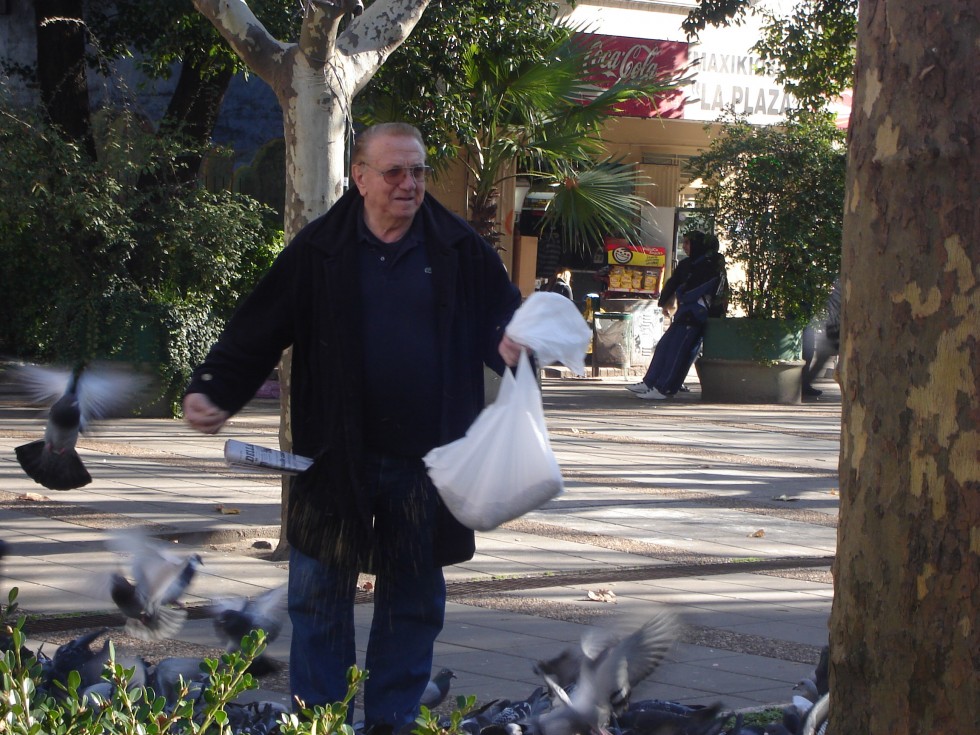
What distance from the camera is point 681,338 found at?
15320 mm

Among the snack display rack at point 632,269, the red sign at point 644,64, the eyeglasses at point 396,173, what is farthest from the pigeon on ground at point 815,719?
the snack display rack at point 632,269

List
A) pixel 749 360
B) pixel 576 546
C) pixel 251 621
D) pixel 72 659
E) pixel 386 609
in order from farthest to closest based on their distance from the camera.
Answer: pixel 749 360 → pixel 576 546 → pixel 251 621 → pixel 72 659 → pixel 386 609

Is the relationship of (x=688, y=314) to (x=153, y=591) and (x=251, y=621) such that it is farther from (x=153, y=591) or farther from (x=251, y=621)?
(x=153, y=591)

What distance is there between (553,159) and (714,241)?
275cm

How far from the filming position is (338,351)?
361cm

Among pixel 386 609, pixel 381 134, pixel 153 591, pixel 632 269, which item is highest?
pixel 632 269

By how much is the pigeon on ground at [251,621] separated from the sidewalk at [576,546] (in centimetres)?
12

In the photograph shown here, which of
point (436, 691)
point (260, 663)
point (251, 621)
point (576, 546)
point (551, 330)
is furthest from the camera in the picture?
point (576, 546)

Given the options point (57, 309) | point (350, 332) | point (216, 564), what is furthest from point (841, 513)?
point (57, 309)

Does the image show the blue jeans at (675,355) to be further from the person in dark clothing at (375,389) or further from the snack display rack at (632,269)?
the person in dark clothing at (375,389)

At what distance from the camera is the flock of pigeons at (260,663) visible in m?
3.67

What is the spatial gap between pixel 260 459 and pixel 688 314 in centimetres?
1212

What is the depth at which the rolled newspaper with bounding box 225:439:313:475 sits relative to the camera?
3529 millimetres

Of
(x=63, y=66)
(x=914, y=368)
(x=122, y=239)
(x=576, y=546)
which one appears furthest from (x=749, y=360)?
(x=914, y=368)
